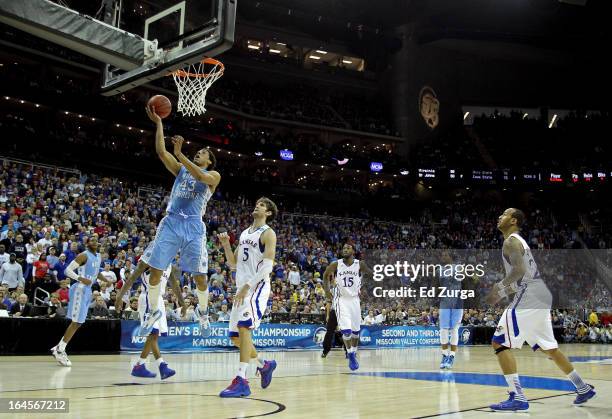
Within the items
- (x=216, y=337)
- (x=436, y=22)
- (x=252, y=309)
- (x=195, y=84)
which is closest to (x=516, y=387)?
(x=252, y=309)

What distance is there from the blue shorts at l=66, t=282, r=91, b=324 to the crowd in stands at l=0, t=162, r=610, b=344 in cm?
213

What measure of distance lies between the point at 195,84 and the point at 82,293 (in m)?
4.57

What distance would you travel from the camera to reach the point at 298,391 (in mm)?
7727

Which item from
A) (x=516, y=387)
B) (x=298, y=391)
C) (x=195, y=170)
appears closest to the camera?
(x=516, y=387)

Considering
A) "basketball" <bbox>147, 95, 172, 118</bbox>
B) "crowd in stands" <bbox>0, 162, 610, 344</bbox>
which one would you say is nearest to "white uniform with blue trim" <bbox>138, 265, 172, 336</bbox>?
"crowd in stands" <bbox>0, 162, 610, 344</bbox>

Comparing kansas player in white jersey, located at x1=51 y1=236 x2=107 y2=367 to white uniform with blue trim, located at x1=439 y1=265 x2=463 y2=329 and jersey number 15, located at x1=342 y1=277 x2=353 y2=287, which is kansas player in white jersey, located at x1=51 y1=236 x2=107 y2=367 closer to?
jersey number 15, located at x1=342 y1=277 x2=353 y2=287

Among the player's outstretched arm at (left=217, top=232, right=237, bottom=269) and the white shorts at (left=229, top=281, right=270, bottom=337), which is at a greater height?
the player's outstretched arm at (left=217, top=232, right=237, bottom=269)

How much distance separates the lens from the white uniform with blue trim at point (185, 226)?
26.1ft

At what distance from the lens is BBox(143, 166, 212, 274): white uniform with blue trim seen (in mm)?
7949

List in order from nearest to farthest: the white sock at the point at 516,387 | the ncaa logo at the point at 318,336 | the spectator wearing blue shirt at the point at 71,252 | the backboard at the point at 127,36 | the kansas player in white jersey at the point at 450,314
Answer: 1. the white sock at the point at 516,387
2. the backboard at the point at 127,36
3. the kansas player in white jersey at the point at 450,314
4. the spectator wearing blue shirt at the point at 71,252
5. the ncaa logo at the point at 318,336

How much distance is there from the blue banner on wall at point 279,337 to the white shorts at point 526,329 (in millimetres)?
9988

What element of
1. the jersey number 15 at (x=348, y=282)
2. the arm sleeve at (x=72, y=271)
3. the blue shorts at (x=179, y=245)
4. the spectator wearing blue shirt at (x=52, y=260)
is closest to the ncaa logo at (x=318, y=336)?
the jersey number 15 at (x=348, y=282)

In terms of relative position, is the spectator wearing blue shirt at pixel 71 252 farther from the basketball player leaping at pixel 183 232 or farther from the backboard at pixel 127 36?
the basketball player leaping at pixel 183 232

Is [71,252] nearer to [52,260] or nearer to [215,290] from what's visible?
[52,260]
